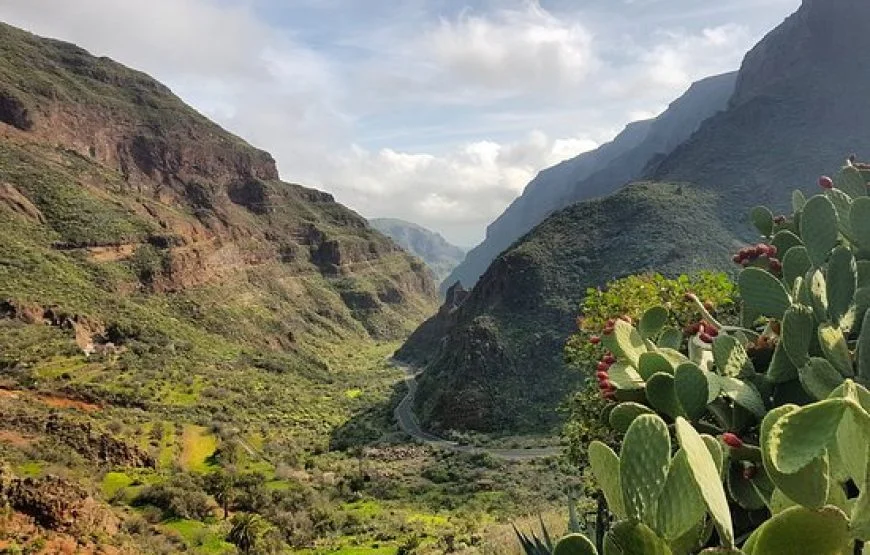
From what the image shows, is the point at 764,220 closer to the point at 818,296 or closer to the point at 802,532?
the point at 818,296

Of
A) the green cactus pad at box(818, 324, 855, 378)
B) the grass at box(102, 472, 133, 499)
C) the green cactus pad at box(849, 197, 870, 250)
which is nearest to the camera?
the green cactus pad at box(818, 324, 855, 378)

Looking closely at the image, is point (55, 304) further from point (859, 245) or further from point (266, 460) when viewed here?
point (859, 245)

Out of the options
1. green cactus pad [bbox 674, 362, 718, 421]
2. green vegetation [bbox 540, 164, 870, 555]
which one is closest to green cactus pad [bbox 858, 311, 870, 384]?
green vegetation [bbox 540, 164, 870, 555]

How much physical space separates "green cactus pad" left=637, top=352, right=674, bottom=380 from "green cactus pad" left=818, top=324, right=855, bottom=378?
2.67 ft

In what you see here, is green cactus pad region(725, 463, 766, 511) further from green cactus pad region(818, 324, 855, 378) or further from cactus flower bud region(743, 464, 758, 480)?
green cactus pad region(818, 324, 855, 378)

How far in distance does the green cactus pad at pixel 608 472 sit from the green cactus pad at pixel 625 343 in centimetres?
183

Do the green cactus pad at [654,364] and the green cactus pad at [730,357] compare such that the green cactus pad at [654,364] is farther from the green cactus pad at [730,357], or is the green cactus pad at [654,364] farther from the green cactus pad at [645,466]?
the green cactus pad at [645,466]

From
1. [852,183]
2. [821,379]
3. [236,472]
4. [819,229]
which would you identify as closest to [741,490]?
[821,379]

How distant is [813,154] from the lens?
2480 inches

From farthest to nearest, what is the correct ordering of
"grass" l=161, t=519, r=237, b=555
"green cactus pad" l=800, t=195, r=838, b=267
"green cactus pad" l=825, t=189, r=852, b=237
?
"grass" l=161, t=519, r=237, b=555, "green cactus pad" l=825, t=189, r=852, b=237, "green cactus pad" l=800, t=195, r=838, b=267

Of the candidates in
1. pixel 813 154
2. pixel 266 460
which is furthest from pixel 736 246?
pixel 266 460

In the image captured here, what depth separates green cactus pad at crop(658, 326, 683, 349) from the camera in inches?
191

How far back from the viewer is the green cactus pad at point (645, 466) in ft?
6.70

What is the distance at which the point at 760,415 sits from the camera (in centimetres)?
349
